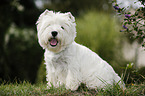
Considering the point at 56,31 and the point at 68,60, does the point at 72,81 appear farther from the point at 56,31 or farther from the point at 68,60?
the point at 56,31

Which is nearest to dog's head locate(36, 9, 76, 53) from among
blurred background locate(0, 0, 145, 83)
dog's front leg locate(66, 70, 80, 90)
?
dog's front leg locate(66, 70, 80, 90)

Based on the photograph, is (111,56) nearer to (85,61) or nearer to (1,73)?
(85,61)

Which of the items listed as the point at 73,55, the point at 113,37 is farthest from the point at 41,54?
the point at 73,55

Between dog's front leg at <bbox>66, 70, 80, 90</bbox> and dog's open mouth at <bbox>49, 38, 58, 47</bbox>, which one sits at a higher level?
dog's open mouth at <bbox>49, 38, 58, 47</bbox>

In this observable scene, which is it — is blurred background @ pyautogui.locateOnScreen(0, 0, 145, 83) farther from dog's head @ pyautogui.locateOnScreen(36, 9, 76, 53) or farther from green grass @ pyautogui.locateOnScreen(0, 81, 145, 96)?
dog's head @ pyautogui.locateOnScreen(36, 9, 76, 53)

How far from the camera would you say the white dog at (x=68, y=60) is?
4157 millimetres

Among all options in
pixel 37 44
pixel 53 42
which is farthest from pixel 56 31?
pixel 37 44

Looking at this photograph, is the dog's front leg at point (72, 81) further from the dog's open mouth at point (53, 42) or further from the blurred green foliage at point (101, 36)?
the blurred green foliage at point (101, 36)

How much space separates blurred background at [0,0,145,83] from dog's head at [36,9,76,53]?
315 cm

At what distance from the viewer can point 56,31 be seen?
157 inches

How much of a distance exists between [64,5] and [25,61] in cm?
1068

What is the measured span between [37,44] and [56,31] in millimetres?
9043

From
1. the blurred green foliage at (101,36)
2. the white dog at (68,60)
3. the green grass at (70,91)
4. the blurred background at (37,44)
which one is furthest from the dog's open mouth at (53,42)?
the blurred green foliage at (101,36)

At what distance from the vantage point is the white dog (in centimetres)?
416
